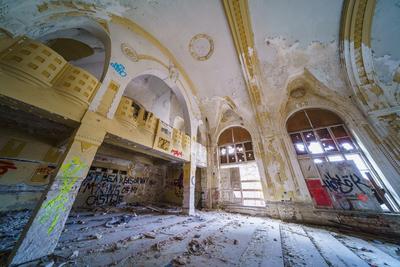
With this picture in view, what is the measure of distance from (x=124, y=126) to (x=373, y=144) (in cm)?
811

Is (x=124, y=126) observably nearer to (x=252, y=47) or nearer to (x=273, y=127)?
(x=252, y=47)

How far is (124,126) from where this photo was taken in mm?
3430

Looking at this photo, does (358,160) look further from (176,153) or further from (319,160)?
(176,153)

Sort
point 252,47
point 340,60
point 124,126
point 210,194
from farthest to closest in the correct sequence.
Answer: point 210,194
point 252,47
point 340,60
point 124,126

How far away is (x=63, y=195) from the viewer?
85.4 inches

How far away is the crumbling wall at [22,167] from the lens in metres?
4.08

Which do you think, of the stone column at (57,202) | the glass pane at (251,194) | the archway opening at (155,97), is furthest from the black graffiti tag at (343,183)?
the stone column at (57,202)

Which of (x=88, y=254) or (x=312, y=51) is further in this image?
(x=312, y=51)

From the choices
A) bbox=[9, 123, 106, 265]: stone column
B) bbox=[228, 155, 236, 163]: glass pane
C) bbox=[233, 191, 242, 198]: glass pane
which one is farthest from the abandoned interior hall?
bbox=[228, 155, 236, 163]: glass pane

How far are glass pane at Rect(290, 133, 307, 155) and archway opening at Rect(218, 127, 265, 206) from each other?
6.27 feet

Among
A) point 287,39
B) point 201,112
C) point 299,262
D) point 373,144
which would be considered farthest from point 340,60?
point 299,262

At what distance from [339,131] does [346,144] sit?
1.93 ft

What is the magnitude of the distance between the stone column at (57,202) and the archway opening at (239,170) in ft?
20.2

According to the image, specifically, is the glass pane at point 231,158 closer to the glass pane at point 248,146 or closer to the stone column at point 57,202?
the glass pane at point 248,146
